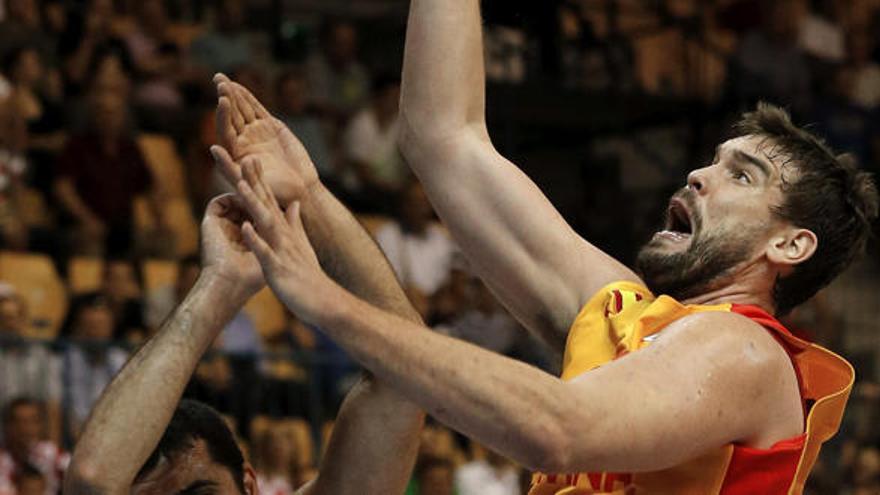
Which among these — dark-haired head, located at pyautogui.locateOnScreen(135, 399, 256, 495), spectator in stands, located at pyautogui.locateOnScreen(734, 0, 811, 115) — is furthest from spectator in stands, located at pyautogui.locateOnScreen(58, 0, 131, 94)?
dark-haired head, located at pyautogui.locateOnScreen(135, 399, 256, 495)

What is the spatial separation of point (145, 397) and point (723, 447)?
1258 millimetres

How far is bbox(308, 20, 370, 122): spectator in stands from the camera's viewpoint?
493 inches

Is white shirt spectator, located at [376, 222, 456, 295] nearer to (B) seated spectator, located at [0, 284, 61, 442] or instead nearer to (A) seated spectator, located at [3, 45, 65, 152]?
(A) seated spectator, located at [3, 45, 65, 152]

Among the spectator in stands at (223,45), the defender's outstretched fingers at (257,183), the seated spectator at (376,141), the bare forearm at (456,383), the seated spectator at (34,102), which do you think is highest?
the defender's outstretched fingers at (257,183)

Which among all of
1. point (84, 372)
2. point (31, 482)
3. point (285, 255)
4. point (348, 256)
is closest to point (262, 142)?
point (348, 256)

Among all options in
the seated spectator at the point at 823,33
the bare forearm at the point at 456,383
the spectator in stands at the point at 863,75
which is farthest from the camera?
the seated spectator at the point at 823,33

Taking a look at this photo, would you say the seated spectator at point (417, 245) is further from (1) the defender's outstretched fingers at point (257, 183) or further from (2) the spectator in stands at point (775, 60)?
(1) the defender's outstretched fingers at point (257, 183)

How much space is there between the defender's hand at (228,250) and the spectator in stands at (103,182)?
613 centimetres

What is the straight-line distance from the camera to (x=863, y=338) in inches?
512

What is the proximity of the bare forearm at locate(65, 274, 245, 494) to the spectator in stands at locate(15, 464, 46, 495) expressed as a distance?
166 inches

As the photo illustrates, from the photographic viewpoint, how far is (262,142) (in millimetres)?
3992

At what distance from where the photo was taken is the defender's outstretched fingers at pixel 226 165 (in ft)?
11.6

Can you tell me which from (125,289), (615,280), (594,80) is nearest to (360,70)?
(594,80)

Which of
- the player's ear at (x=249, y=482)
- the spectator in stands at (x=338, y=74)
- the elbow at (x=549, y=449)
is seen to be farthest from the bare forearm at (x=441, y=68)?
the spectator in stands at (x=338, y=74)
